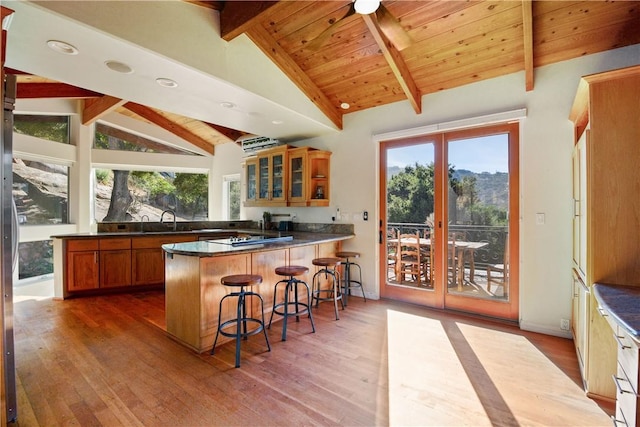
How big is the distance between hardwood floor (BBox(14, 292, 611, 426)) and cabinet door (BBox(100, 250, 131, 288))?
1.02 m

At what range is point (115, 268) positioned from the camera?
14.4 ft

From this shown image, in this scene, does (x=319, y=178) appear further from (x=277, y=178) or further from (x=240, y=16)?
(x=240, y=16)

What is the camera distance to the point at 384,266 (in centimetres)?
420

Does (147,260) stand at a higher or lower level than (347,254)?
lower

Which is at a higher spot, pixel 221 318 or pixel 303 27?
pixel 303 27

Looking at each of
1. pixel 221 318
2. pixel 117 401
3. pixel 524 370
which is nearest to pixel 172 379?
pixel 117 401

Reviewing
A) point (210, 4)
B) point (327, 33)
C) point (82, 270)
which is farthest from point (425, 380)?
point (82, 270)

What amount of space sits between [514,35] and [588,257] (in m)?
2.17

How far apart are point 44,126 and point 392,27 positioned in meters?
6.01

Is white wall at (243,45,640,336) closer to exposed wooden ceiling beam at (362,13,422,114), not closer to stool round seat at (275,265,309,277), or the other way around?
exposed wooden ceiling beam at (362,13,422,114)

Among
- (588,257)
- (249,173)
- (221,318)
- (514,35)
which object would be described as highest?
(514,35)

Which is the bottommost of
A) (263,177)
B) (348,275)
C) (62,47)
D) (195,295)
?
(348,275)

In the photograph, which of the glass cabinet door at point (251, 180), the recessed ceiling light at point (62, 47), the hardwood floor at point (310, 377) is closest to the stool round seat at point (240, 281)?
the hardwood floor at point (310, 377)

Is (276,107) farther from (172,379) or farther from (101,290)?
(101,290)
